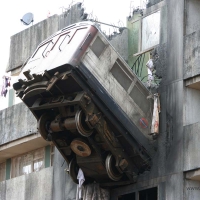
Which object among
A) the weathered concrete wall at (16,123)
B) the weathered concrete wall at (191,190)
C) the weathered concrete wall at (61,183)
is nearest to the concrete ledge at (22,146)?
the weathered concrete wall at (16,123)

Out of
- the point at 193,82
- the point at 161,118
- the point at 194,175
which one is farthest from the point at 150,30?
the point at 194,175

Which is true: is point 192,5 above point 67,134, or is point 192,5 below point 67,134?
above

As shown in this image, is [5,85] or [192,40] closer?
[192,40]

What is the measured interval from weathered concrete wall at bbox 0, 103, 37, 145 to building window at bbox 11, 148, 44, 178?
86cm

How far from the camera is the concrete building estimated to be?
89.7 feet

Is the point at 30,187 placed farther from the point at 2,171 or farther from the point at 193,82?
the point at 193,82

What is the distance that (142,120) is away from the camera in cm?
2812

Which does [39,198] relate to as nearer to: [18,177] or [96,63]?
[18,177]

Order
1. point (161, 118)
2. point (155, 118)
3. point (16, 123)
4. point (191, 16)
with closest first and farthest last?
1. point (155, 118)
2. point (161, 118)
3. point (191, 16)
4. point (16, 123)

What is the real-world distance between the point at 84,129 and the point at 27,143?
643 cm

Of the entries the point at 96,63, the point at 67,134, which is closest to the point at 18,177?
the point at 67,134

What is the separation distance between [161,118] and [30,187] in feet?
21.4

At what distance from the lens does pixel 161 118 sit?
1112 inches

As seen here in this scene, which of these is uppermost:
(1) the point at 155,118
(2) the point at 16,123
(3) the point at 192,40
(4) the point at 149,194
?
(2) the point at 16,123
